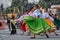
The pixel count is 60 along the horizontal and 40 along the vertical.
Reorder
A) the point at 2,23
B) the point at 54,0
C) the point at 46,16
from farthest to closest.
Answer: the point at 54,0, the point at 2,23, the point at 46,16

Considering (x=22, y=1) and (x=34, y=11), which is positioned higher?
(x=34, y=11)

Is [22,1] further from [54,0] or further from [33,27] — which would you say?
[33,27]

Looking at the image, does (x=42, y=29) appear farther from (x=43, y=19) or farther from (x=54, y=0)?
(x=54, y=0)

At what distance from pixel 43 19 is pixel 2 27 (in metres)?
4.74

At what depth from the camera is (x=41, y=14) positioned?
22047mm

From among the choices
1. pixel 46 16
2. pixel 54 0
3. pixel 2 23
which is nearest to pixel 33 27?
pixel 46 16

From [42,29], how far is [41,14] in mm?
1423

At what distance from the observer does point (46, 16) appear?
22.5 m

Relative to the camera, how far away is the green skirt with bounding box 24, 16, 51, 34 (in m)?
20.8

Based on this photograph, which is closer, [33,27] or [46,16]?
[33,27]

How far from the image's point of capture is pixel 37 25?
2095cm

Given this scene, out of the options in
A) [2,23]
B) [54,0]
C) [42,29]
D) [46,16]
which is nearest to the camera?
[42,29]

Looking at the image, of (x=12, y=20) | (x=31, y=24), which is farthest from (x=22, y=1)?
(x=31, y=24)

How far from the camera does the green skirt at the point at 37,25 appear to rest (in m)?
20.8
